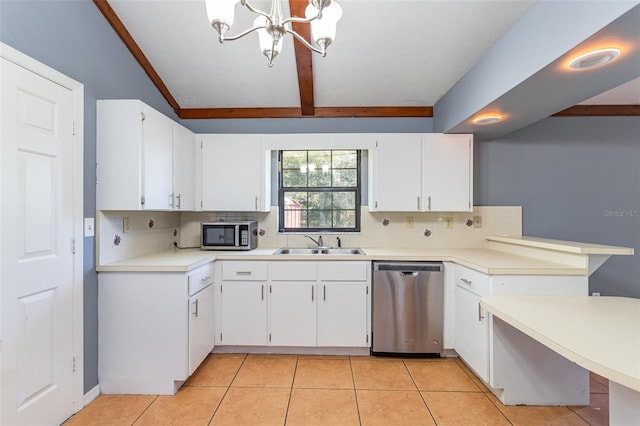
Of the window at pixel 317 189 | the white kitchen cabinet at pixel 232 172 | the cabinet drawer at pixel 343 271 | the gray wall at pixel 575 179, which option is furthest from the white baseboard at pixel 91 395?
the gray wall at pixel 575 179

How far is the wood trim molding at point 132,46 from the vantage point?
224cm

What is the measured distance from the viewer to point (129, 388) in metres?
2.16

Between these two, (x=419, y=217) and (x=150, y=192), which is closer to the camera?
(x=150, y=192)

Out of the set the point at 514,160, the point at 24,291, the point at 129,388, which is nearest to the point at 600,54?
the point at 514,160

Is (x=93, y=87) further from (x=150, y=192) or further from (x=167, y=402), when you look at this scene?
(x=167, y=402)

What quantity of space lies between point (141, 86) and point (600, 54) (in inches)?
126

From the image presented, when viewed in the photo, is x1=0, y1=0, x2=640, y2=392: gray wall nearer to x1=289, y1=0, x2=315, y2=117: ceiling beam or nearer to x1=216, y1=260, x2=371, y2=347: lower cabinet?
x1=289, y1=0, x2=315, y2=117: ceiling beam

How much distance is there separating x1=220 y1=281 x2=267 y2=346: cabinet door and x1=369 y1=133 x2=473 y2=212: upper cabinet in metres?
1.45

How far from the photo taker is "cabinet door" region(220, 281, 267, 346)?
2713mm

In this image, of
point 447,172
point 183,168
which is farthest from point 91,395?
point 447,172

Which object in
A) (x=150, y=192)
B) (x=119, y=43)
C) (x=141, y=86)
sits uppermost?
(x=119, y=43)

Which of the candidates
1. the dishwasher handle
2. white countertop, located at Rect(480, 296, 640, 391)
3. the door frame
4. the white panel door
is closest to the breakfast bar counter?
white countertop, located at Rect(480, 296, 640, 391)

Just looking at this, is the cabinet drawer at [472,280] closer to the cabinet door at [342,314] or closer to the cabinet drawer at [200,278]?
the cabinet door at [342,314]

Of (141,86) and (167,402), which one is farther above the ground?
(141,86)
